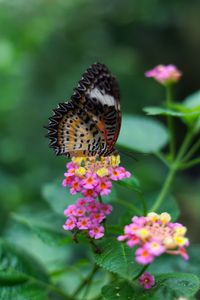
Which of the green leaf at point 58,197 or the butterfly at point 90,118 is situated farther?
the green leaf at point 58,197

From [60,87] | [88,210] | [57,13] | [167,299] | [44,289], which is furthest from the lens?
[57,13]

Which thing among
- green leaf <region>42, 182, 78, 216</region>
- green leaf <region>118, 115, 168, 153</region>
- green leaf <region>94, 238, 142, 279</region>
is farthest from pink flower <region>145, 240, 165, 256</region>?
green leaf <region>118, 115, 168, 153</region>

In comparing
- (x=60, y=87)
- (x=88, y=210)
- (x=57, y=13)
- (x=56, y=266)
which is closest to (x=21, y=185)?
(x=60, y=87)

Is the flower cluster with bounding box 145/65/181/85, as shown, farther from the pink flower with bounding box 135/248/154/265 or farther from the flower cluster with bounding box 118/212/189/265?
the pink flower with bounding box 135/248/154/265

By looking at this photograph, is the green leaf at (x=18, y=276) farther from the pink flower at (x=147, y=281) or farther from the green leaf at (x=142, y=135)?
the green leaf at (x=142, y=135)

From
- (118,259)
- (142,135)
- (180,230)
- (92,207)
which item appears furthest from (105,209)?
(142,135)

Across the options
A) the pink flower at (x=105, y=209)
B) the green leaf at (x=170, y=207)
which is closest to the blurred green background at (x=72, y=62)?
the green leaf at (x=170, y=207)

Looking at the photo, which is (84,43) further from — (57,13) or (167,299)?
(167,299)

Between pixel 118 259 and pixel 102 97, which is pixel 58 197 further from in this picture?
pixel 118 259

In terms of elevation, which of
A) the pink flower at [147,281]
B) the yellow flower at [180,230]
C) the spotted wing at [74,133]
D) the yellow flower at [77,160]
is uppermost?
the spotted wing at [74,133]
